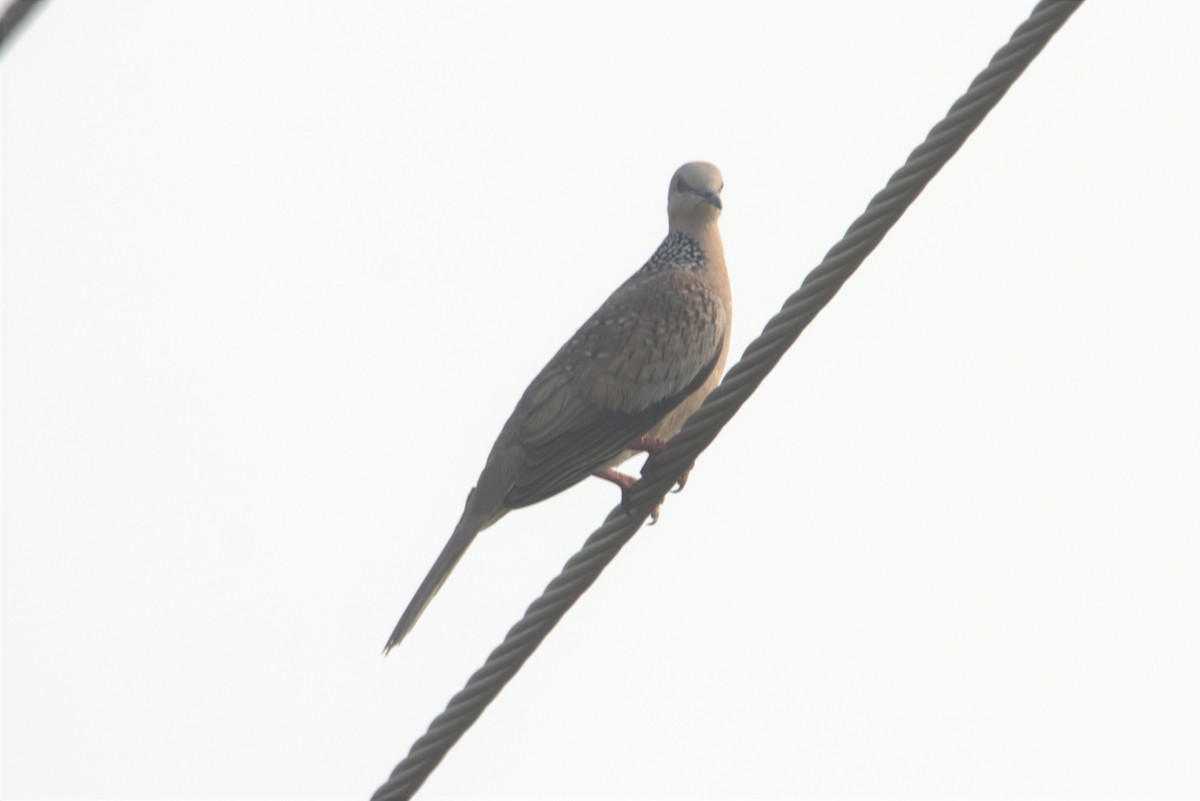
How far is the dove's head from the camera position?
7637 millimetres

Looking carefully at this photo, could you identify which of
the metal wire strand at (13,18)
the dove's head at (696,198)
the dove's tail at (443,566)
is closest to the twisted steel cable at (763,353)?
the dove's tail at (443,566)

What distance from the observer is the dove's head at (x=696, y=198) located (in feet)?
25.1

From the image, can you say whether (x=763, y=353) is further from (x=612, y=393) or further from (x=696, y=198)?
(x=696, y=198)

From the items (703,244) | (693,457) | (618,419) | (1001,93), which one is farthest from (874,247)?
(703,244)

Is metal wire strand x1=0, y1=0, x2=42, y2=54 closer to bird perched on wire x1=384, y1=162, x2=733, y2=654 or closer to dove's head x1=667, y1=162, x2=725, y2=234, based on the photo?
bird perched on wire x1=384, y1=162, x2=733, y2=654

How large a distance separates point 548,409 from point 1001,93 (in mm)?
2834

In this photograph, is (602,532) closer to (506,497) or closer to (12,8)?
(506,497)

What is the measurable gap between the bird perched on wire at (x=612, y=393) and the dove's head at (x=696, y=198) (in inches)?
1.6

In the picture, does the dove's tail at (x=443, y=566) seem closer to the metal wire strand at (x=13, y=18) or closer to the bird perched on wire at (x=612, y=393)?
the bird perched on wire at (x=612, y=393)

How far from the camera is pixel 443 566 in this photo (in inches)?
243

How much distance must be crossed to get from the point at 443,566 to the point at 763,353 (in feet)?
7.10

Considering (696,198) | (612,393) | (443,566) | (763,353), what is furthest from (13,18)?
(696,198)

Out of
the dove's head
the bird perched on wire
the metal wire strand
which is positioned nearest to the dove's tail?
the bird perched on wire

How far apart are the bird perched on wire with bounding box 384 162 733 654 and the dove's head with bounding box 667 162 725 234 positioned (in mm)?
41
